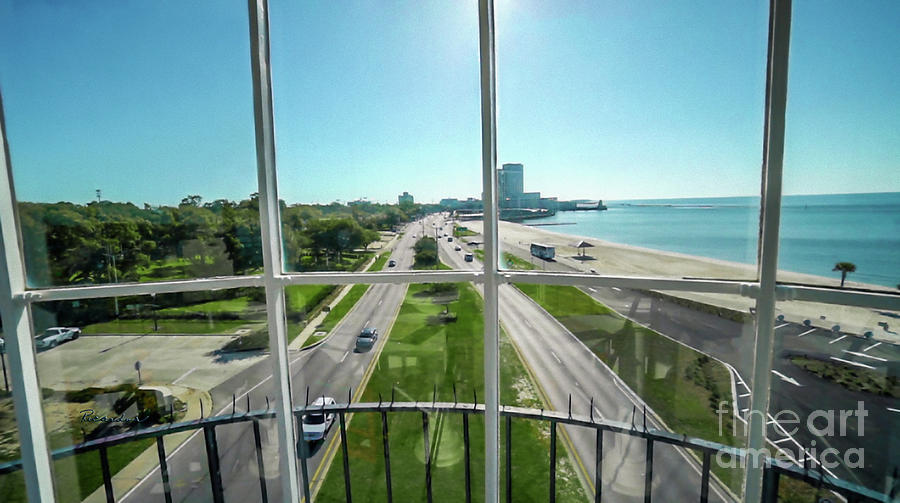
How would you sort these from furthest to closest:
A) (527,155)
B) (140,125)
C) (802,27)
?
1. (140,125)
2. (527,155)
3. (802,27)

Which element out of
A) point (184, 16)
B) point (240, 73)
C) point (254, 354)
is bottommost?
point (254, 354)

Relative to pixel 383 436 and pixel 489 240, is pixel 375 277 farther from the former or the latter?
pixel 383 436

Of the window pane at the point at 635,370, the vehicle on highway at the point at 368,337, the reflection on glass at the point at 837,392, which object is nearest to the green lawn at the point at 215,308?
the vehicle on highway at the point at 368,337

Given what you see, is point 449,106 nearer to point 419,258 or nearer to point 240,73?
point 419,258

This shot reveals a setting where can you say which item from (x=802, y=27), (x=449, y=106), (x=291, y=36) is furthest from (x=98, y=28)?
(x=802, y=27)

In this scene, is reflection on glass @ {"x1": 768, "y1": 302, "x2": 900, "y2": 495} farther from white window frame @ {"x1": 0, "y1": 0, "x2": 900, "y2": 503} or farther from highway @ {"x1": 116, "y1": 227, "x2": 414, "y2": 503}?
highway @ {"x1": 116, "y1": 227, "x2": 414, "y2": 503}

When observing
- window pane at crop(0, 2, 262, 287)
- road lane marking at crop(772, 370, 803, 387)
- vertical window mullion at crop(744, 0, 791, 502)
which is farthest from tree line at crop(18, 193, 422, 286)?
road lane marking at crop(772, 370, 803, 387)

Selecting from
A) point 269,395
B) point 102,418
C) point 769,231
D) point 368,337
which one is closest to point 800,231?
point 769,231
